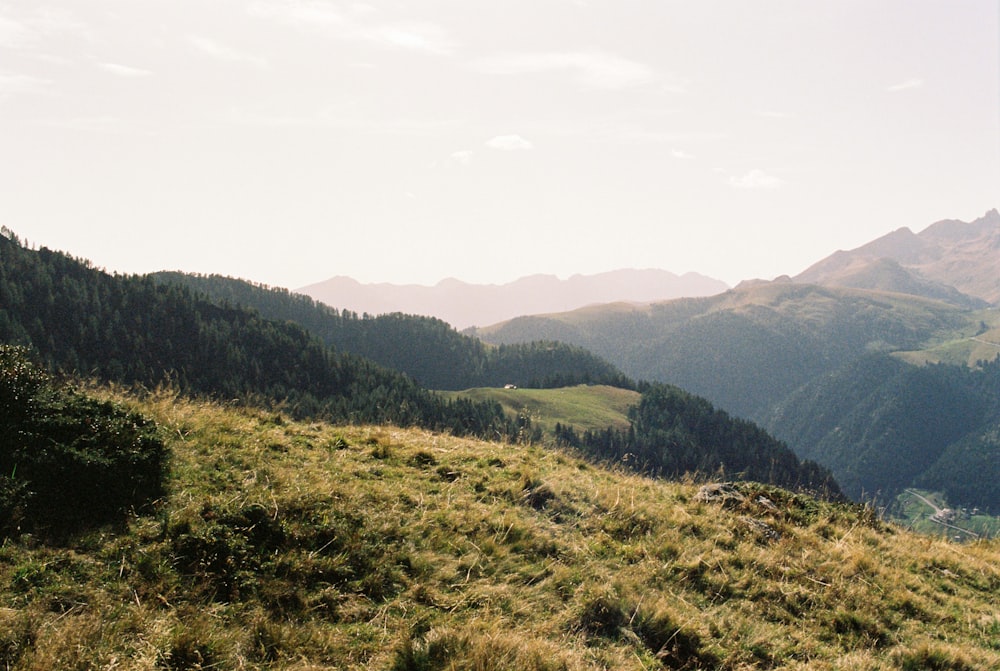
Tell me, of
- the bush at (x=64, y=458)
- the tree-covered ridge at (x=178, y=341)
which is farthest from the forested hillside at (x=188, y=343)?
the bush at (x=64, y=458)

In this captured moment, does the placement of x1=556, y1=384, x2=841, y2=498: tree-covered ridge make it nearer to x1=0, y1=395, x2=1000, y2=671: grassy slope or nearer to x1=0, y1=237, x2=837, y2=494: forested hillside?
x1=0, y1=237, x2=837, y2=494: forested hillside

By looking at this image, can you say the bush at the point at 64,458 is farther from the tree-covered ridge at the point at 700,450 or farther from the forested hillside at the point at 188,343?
the tree-covered ridge at the point at 700,450

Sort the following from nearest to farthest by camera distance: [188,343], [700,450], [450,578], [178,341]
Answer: [450,578], [178,341], [188,343], [700,450]

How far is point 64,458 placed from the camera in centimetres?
873

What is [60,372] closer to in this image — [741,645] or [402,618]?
[402,618]

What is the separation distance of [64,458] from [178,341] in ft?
538

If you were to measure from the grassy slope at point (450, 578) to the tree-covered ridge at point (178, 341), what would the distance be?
A: 375 ft

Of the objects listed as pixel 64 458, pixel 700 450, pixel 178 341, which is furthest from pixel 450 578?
pixel 700 450

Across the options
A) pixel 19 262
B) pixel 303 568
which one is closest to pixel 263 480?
pixel 303 568

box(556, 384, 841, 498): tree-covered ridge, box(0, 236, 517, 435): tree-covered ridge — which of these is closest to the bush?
box(0, 236, 517, 435): tree-covered ridge

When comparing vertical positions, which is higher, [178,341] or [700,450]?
[178,341]

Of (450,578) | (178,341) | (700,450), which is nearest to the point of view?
(450,578)

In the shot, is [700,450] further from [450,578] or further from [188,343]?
[450,578]

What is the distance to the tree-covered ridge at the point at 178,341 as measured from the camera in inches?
5217
